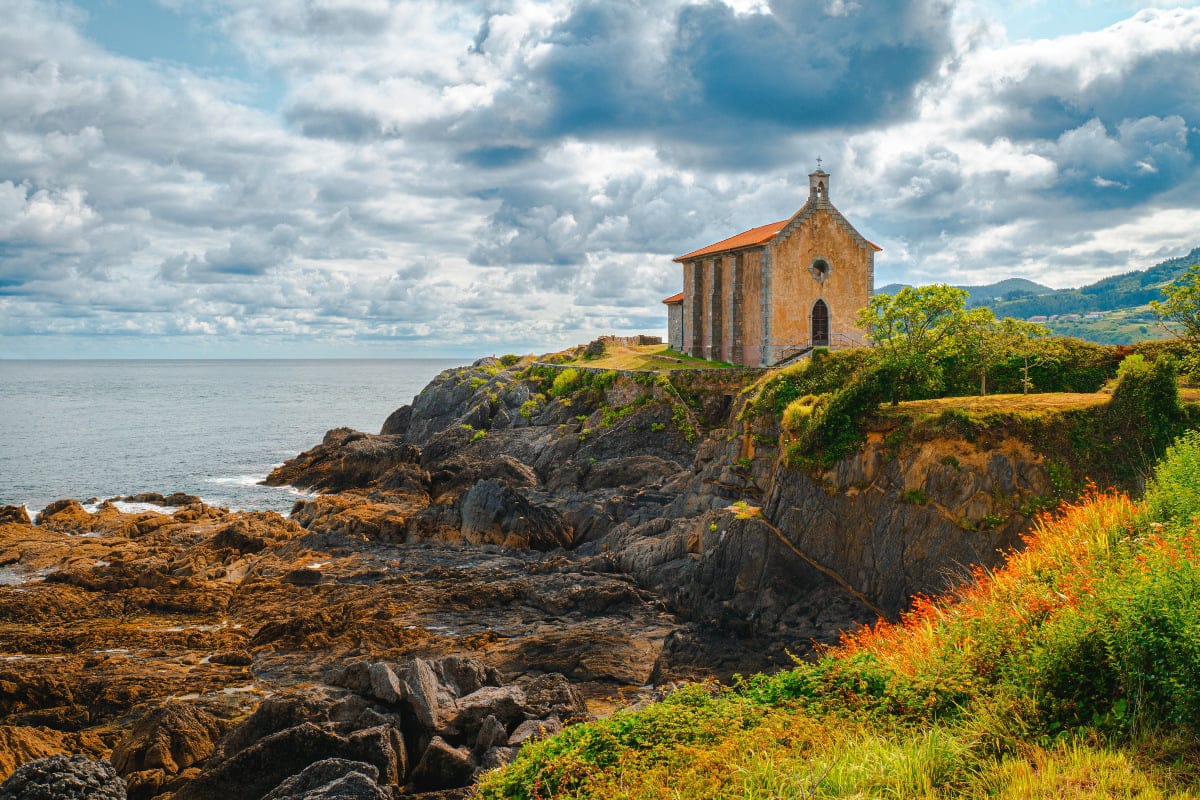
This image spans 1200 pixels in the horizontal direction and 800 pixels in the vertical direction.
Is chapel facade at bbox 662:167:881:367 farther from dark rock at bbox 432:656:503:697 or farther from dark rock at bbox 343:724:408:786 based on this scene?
dark rock at bbox 343:724:408:786

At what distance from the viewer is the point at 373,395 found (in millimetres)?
164875

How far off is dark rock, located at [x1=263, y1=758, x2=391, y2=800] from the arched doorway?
4087 cm

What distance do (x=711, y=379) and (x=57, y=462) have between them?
51638 millimetres

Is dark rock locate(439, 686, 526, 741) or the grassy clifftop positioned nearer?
the grassy clifftop


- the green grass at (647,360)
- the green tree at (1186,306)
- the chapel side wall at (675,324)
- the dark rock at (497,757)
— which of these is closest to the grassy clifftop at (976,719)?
the dark rock at (497,757)

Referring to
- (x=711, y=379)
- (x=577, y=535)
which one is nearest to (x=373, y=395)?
(x=711, y=379)

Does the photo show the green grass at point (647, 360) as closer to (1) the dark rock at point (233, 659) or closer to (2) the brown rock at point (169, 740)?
(1) the dark rock at point (233, 659)

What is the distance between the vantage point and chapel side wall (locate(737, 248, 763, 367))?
49.8 m

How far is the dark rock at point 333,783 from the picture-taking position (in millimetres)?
11961

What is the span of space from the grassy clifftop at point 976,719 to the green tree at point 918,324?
15406 millimetres

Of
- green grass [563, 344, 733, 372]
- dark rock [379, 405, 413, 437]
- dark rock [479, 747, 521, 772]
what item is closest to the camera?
dark rock [479, 747, 521, 772]

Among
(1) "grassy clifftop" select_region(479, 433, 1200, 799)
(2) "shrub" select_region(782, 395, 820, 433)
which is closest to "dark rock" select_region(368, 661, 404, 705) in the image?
(1) "grassy clifftop" select_region(479, 433, 1200, 799)

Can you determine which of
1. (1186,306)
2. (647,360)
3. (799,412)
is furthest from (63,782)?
(647,360)

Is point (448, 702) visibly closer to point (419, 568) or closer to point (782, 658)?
point (782, 658)
